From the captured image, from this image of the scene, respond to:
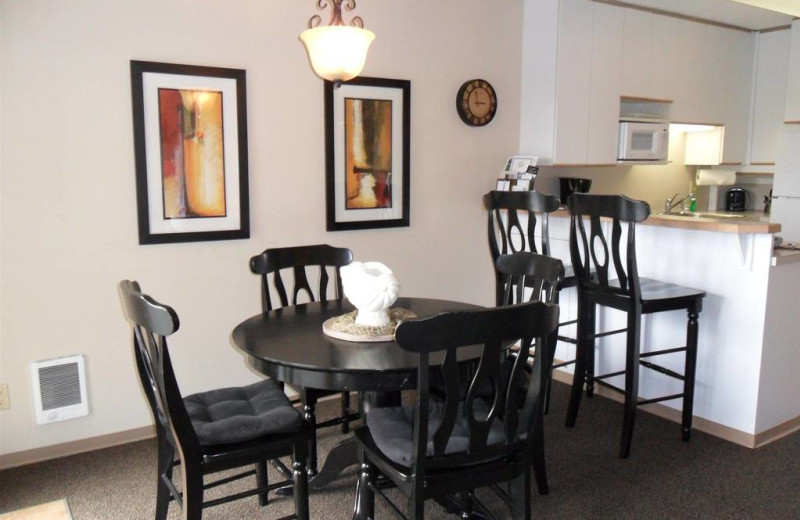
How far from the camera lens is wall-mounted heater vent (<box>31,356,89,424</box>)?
2977 mm

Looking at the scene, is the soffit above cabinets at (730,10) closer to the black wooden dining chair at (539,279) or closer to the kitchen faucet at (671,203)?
the kitchen faucet at (671,203)

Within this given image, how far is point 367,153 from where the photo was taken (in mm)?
3805

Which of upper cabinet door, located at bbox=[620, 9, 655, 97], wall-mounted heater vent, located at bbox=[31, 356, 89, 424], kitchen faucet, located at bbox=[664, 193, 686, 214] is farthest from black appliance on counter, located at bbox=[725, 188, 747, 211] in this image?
wall-mounted heater vent, located at bbox=[31, 356, 89, 424]

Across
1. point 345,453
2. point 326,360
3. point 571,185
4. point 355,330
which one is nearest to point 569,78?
point 571,185

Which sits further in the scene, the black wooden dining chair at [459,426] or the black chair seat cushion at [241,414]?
the black chair seat cushion at [241,414]

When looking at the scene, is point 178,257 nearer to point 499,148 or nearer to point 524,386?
point 524,386

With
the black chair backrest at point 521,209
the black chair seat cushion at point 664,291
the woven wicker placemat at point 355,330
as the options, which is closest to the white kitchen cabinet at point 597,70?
the black chair backrest at point 521,209

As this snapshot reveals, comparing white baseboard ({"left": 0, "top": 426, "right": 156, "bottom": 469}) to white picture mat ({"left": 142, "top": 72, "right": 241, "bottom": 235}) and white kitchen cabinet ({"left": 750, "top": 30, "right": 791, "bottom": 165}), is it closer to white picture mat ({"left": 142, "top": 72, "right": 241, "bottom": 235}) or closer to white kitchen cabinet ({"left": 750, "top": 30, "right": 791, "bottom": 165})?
white picture mat ({"left": 142, "top": 72, "right": 241, "bottom": 235})

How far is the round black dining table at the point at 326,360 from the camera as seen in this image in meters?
1.97

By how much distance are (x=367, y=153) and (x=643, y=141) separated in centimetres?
226

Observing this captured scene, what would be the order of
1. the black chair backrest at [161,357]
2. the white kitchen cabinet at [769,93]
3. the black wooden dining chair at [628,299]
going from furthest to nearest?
the white kitchen cabinet at [769,93]
the black wooden dining chair at [628,299]
the black chair backrest at [161,357]

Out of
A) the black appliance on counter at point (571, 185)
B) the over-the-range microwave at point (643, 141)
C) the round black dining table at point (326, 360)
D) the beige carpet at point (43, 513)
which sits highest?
the over-the-range microwave at point (643, 141)

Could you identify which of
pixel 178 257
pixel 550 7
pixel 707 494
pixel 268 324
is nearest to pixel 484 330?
pixel 268 324

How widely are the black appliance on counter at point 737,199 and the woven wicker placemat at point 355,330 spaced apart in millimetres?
4748
